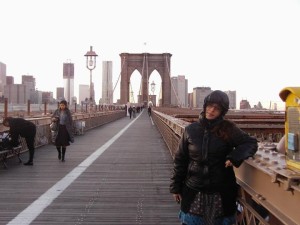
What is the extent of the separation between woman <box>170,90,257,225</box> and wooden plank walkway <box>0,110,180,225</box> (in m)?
2.21

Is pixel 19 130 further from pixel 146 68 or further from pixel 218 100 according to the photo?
pixel 146 68

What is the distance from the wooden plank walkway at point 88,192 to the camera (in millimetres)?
6027

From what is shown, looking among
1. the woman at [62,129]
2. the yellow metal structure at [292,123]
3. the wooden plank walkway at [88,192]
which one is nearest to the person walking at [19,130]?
the wooden plank walkway at [88,192]

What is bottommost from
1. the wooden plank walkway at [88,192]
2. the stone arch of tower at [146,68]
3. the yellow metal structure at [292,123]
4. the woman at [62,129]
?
the wooden plank walkway at [88,192]

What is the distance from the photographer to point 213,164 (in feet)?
11.8

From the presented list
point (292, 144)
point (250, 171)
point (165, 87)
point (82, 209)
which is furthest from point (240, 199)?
point (165, 87)

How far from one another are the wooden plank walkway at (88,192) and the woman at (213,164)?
2208 mm

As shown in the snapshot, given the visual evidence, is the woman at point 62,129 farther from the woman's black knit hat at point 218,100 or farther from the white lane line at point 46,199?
the woman's black knit hat at point 218,100

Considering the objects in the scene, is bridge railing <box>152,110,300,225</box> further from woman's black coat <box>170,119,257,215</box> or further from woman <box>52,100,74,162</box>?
woman <box>52,100,74,162</box>

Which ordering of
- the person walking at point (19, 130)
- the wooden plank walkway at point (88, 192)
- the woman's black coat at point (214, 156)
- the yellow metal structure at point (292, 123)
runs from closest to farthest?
the yellow metal structure at point (292, 123), the woman's black coat at point (214, 156), the wooden plank walkway at point (88, 192), the person walking at point (19, 130)

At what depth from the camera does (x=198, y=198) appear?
3646 mm

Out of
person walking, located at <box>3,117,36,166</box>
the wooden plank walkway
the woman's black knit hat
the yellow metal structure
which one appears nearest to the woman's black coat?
the woman's black knit hat

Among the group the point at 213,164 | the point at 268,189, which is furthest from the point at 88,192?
the point at 268,189

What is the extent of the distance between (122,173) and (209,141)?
6557mm
